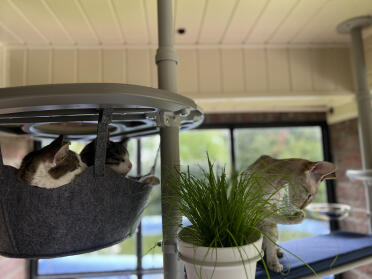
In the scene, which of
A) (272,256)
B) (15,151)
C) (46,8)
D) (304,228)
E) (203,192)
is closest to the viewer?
(203,192)

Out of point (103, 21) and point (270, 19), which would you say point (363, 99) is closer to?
point (270, 19)

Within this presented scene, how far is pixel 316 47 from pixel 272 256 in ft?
4.35

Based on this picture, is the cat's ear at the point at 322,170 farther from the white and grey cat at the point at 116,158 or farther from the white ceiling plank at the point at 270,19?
the white ceiling plank at the point at 270,19

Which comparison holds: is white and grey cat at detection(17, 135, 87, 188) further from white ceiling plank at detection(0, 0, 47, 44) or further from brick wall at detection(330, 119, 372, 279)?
brick wall at detection(330, 119, 372, 279)

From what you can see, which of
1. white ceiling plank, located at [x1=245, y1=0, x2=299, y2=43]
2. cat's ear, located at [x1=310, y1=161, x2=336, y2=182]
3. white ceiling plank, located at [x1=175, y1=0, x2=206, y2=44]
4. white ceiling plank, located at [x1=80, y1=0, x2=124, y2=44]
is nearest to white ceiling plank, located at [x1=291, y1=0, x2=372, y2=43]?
white ceiling plank, located at [x1=245, y1=0, x2=299, y2=43]

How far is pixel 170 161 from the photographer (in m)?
0.54

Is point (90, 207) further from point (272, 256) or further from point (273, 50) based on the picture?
point (273, 50)

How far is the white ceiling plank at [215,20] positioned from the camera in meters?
1.03

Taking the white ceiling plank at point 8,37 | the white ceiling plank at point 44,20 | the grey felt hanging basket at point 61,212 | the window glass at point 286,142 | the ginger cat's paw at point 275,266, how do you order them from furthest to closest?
the window glass at point 286,142 < the white ceiling plank at point 8,37 < the white ceiling plank at point 44,20 < the ginger cat's paw at point 275,266 < the grey felt hanging basket at point 61,212

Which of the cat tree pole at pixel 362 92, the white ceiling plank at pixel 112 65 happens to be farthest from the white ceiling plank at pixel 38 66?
the cat tree pole at pixel 362 92

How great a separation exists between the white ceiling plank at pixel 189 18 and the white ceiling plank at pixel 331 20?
56cm

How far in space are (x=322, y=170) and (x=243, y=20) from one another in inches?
34.3

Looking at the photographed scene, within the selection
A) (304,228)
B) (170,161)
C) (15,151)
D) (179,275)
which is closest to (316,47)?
(304,228)

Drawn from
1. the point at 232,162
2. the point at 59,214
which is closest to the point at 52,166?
the point at 59,214
